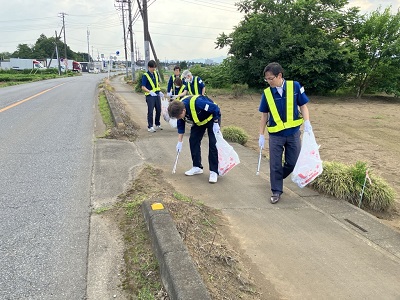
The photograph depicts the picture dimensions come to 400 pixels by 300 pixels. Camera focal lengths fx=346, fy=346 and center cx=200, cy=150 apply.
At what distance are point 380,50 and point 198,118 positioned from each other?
69.2ft

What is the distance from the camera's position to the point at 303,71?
21156mm

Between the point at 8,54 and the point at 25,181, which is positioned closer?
the point at 25,181

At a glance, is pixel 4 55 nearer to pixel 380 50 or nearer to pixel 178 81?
pixel 380 50

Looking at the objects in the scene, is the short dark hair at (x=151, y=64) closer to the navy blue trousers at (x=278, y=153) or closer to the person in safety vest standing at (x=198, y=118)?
the person in safety vest standing at (x=198, y=118)

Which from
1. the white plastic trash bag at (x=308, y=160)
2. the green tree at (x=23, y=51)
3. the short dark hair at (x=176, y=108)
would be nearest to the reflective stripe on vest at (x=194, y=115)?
the short dark hair at (x=176, y=108)

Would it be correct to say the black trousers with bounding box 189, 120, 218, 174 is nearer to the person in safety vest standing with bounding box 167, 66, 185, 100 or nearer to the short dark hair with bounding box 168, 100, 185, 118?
the short dark hair with bounding box 168, 100, 185, 118

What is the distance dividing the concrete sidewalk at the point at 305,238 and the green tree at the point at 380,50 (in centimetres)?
1992

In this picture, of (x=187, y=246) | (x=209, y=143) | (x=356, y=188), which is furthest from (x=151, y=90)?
(x=187, y=246)

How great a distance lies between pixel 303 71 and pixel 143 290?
67.9 feet

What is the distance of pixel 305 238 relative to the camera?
3.55m

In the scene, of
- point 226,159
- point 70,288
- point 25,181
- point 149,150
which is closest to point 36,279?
point 70,288

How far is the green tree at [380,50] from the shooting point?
21453 millimetres

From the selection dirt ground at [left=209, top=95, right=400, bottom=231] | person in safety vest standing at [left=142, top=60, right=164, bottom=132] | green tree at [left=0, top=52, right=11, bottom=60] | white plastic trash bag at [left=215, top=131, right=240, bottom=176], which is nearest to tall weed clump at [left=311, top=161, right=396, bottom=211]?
dirt ground at [left=209, top=95, right=400, bottom=231]

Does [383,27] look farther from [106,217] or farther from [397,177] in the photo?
[106,217]
